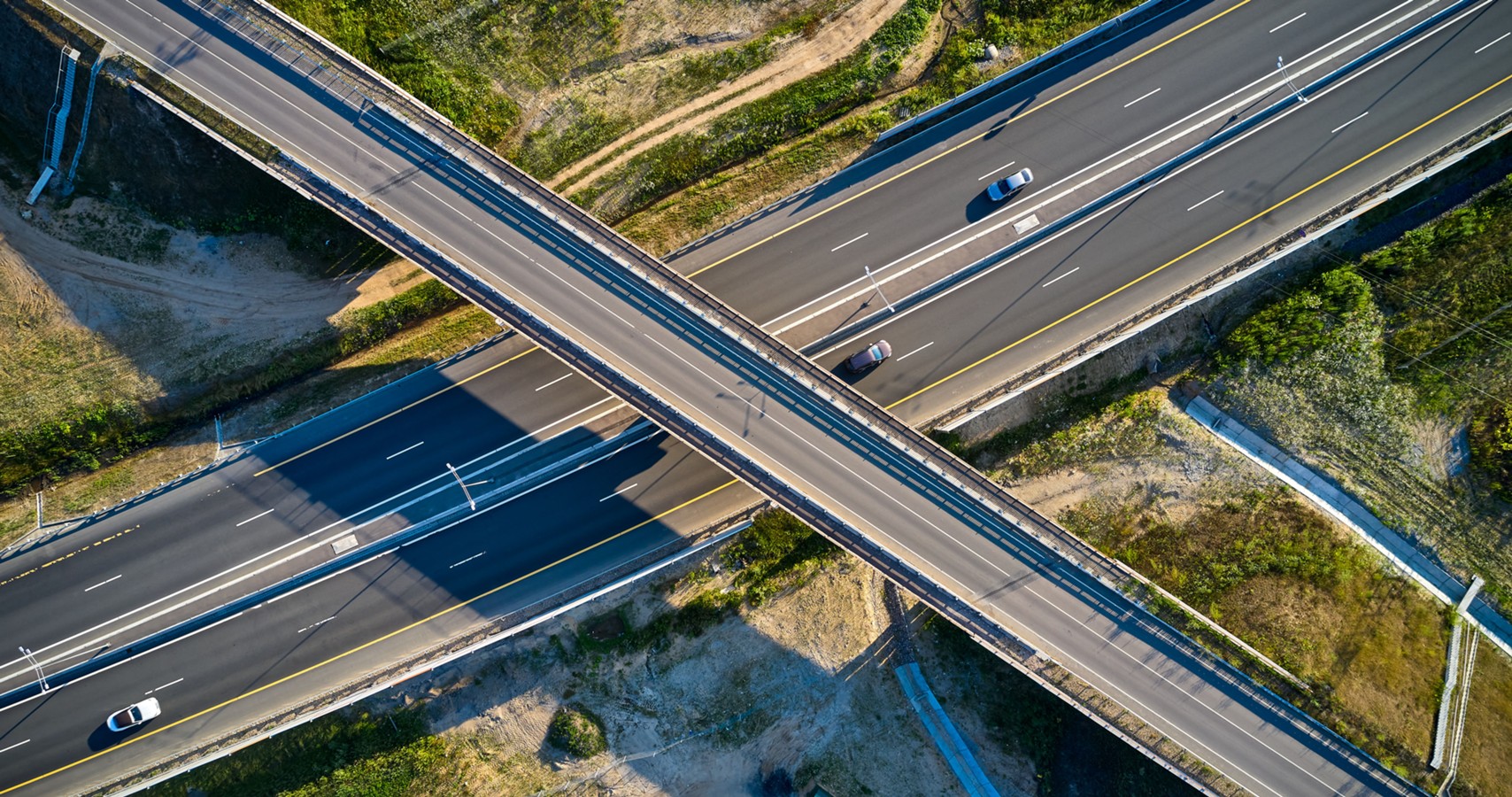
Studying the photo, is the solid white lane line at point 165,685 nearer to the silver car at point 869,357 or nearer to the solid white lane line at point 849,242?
the silver car at point 869,357

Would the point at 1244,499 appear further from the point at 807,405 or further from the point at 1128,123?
the point at 807,405

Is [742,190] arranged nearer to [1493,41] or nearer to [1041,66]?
[1041,66]

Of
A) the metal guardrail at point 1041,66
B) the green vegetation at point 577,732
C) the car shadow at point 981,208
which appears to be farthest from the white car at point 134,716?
the car shadow at point 981,208

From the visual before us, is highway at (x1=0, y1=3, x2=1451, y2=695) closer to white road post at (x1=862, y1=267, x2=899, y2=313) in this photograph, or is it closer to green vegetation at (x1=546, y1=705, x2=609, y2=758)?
white road post at (x1=862, y1=267, x2=899, y2=313)

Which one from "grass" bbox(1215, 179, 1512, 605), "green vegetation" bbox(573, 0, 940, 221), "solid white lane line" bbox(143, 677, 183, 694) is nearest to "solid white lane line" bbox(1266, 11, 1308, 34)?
"grass" bbox(1215, 179, 1512, 605)

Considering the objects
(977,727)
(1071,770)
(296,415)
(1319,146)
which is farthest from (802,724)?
(1319,146)

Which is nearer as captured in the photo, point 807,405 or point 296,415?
point 807,405

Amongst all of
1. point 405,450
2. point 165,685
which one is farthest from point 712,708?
point 165,685
